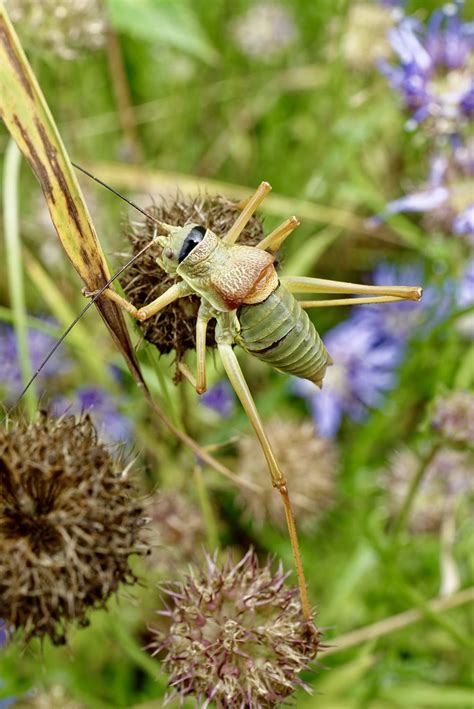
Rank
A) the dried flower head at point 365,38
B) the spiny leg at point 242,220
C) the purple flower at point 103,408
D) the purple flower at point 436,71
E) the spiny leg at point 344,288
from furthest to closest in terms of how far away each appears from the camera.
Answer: the dried flower head at point 365,38 → the purple flower at point 103,408 → the purple flower at point 436,71 → the spiny leg at point 344,288 → the spiny leg at point 242,220

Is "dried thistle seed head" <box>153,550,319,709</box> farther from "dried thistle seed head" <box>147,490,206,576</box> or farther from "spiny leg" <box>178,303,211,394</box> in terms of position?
"dried thistle seed head" <box>147,490,206,576</box>

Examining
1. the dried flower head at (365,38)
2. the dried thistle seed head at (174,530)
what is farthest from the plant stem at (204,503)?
the dried flower head at (365,38)

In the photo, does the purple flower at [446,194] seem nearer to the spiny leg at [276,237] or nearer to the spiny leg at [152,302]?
the spiny leg at [276,237]

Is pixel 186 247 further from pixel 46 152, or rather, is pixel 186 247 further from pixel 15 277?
pixel 15 277

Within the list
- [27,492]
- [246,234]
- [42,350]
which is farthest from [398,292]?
[42,350]

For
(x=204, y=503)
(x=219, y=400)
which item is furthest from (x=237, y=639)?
(x=219, y=400)
